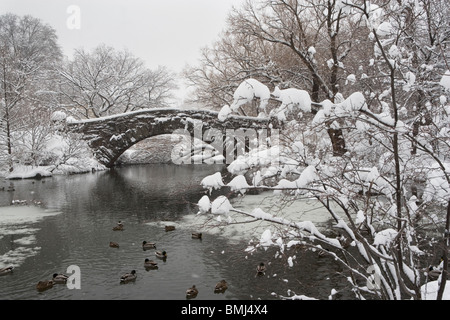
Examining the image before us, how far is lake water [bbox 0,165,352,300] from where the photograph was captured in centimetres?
568

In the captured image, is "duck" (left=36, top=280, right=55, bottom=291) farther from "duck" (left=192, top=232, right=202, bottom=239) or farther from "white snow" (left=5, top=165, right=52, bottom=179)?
"white snow" (left=5, top=165, right=52, bottom=179)

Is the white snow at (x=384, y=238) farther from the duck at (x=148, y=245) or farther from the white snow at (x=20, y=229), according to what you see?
the white snow at (x=20, y=229)

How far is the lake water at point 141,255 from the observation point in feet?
18.6

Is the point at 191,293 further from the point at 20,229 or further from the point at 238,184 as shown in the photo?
the point at 20,229

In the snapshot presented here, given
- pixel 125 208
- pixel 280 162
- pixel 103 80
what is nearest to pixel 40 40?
pixel 103 80

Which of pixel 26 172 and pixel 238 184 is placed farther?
pixel 26 172

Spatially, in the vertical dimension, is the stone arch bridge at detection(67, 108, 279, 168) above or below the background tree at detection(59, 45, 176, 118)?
below

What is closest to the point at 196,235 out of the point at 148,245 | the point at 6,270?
the point at 148,245

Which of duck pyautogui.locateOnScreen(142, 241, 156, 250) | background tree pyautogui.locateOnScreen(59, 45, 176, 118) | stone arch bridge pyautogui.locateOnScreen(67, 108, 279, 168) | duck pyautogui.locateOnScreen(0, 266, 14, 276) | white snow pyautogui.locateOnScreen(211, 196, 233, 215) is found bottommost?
duck pyautogui.locateOnScreen(0, 266, 14, 276)

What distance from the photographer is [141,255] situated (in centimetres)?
730

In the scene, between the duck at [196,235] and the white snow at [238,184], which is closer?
the white snow at [238,184]

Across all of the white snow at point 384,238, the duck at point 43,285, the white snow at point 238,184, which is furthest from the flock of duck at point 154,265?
the white snow at point 384,238

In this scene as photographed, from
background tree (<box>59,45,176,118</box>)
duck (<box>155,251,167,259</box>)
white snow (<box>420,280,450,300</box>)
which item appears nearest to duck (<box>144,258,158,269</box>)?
duck (<box>155,251,167,259</box>)

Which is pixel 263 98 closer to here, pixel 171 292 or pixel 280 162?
pixel 280 162
